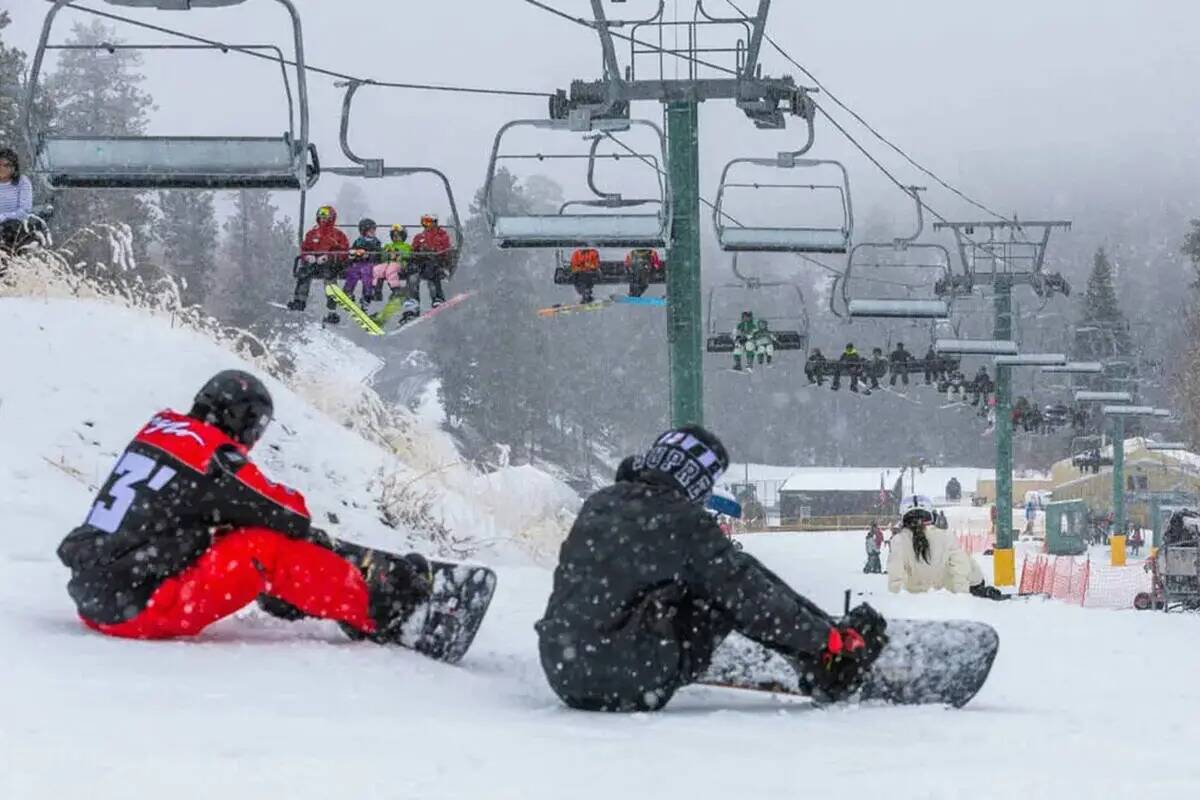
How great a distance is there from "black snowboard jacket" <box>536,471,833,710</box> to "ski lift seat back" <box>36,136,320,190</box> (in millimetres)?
4365

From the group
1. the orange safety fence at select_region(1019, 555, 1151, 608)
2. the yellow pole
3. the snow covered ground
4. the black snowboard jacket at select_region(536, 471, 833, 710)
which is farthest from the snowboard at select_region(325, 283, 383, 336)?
the yellow pole

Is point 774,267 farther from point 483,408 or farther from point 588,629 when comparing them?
point 588,629

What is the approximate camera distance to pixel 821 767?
13.7 feet

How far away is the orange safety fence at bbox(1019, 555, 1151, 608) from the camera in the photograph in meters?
31.8

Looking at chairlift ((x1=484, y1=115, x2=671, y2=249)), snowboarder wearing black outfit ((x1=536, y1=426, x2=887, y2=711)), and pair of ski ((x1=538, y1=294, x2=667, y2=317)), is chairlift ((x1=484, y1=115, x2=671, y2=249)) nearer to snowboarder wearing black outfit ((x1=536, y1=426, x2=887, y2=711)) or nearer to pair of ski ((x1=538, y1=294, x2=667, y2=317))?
pair of ski ((x1=538, y1=294, x2=667, y2=317))

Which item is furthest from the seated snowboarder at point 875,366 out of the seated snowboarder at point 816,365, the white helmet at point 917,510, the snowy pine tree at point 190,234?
the snowy pine tree at point 190,234

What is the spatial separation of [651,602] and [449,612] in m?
1.28

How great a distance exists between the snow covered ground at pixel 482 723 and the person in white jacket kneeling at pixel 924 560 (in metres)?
0.63

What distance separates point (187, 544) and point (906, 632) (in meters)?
2.58

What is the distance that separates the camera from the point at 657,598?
201 inches

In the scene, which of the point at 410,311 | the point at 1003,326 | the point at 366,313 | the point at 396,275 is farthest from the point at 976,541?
the point at 396,275

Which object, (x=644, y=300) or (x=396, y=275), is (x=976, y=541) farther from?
(x=644, y=300)

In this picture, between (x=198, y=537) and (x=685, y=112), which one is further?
(x=685, y=112)

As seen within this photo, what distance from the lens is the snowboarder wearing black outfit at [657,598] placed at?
5.07 metres
